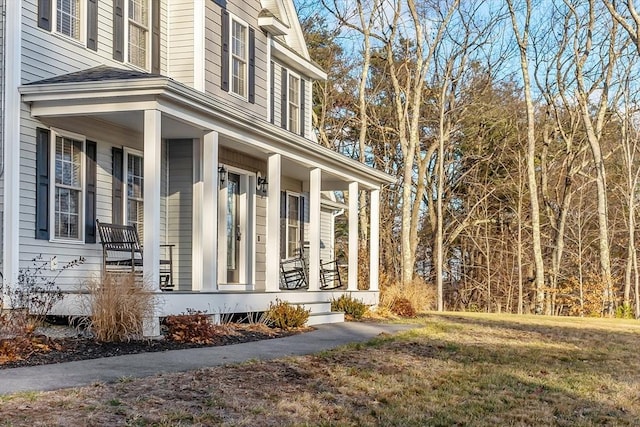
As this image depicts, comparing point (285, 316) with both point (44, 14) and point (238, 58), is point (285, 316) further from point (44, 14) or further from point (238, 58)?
point (44, 14)

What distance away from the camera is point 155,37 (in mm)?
13266

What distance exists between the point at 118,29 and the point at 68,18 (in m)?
1.11

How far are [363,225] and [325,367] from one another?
20.4 m

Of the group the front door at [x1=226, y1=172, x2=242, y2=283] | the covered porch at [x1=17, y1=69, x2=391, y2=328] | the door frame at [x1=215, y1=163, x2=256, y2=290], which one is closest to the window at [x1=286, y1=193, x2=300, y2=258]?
the covered porch at [x1=17, y1=69, x2=391, y2=328]

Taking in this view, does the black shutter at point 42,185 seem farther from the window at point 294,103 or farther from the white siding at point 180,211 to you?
the window at point 294,103

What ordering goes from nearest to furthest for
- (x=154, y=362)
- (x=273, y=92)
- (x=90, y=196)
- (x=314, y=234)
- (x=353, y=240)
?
(x=154, y=362), (x=90, y=196), (x=314, y=234), (x=353, y=240), (x=273, y=92)

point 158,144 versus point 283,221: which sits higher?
point 158,144

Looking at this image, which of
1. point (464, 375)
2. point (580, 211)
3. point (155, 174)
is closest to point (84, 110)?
point (155, 174)

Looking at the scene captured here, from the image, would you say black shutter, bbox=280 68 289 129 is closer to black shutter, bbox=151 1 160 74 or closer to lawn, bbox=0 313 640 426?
black shutter, bbox=151 1 160 74

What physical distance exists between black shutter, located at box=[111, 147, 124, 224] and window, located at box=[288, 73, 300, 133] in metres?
6.76

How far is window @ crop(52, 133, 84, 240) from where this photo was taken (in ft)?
36.1

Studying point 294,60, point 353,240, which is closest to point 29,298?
point 353,240

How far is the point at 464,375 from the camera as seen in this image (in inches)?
319

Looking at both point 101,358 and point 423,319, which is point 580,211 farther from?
point 101,358
